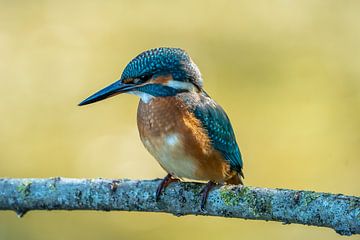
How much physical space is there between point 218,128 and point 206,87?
2.49m

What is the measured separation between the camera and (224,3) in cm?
668

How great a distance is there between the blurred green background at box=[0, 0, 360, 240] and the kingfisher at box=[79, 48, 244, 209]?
1.38 meters

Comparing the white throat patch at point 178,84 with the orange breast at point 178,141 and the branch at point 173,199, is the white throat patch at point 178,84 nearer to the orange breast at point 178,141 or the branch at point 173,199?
the orange breast at point 178,141

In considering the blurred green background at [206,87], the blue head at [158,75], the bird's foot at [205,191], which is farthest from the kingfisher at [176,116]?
the blurred green background at [206,87]

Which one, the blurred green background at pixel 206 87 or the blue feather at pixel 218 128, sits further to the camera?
the blurred green background at pixel 206 87

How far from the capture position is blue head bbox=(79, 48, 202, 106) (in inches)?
108

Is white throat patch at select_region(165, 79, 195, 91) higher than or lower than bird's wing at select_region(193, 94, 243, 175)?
higher

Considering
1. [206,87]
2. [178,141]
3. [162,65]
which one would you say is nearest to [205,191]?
[178,141]

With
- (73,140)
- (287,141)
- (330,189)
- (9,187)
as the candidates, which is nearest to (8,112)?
(73,140)

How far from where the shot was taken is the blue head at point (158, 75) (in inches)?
108

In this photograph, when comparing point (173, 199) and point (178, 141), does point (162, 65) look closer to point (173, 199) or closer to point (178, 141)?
point (178, 141)

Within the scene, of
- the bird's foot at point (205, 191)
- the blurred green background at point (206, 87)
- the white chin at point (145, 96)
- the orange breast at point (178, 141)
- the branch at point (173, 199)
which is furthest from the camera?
the blurred green background at point (206, 87)

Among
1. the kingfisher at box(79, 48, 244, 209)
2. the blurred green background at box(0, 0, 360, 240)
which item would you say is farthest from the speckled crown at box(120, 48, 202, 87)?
the blurred green background at box(0, 0, 360, 240)

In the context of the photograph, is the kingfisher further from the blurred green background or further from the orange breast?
the blurred green background
